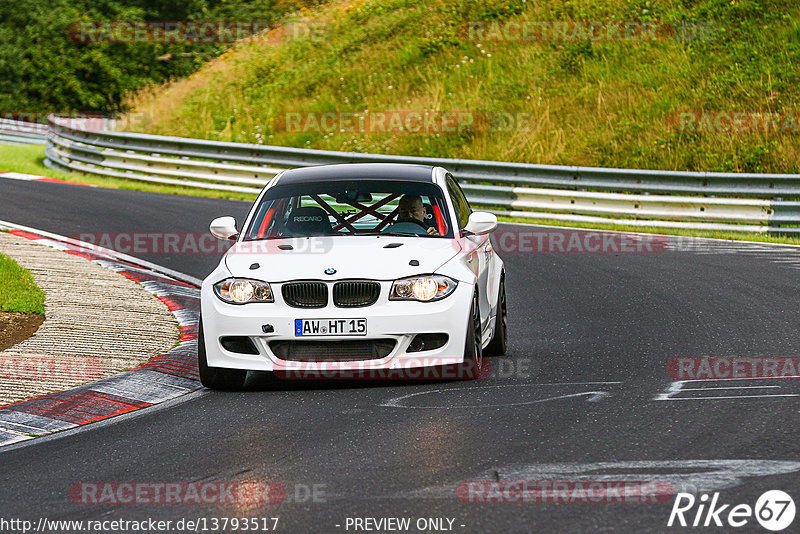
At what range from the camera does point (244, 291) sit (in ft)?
27.1

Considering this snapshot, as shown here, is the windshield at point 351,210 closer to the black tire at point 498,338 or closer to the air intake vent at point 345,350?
the black tire at point 498,338

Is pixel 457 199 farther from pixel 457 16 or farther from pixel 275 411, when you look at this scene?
pixel 457 16

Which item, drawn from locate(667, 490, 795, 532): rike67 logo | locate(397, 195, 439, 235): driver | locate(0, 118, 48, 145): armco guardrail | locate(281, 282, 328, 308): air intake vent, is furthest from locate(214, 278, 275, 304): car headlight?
locate(0, 118, 48, 145): armco guardrail

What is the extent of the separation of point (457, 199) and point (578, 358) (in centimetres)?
171

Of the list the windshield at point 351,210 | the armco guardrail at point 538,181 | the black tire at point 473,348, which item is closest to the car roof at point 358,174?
the windshield at point 351,210

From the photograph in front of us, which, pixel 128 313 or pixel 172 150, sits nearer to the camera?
pixel 128 313

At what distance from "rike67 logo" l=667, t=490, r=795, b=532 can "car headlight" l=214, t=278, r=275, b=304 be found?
12.5ft

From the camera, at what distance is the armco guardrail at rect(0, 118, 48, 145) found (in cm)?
3769

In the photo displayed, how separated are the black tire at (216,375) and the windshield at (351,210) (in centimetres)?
120

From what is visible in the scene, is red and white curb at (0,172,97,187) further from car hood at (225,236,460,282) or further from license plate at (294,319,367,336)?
license plate at (294,319,367,336)

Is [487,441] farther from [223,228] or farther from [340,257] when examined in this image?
[223,228]

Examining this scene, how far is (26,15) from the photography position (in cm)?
5147

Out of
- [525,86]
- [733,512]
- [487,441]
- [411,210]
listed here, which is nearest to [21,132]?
[525,86]

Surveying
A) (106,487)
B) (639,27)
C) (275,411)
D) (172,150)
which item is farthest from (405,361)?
(639,27)
